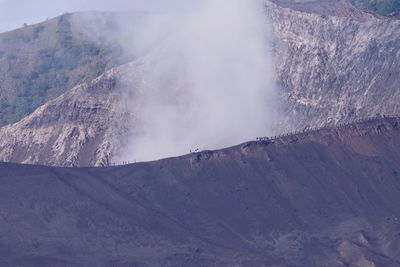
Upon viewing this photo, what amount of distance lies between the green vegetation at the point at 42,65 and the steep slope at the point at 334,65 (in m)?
32.0

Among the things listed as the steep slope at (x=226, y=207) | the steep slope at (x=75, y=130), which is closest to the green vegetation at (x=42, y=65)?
the steep slope at (x=75, y=130)

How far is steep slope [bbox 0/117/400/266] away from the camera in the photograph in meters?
60.8

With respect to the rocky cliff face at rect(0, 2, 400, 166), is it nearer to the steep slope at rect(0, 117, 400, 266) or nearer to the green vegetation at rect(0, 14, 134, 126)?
the steep slope at rect(0, 117, 400, 266)

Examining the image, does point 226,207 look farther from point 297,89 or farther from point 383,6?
point 383,6

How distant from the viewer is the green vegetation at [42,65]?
4919 inches

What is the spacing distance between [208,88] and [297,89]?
9109 millimetres

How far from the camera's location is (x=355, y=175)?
2815 inches

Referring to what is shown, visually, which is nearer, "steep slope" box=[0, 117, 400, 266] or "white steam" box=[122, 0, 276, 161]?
"steep slope" box=[0, 117, 400, 266]

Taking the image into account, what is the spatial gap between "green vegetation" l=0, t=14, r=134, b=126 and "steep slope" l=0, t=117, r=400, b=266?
52821mm

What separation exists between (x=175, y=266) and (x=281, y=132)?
34.3 meters

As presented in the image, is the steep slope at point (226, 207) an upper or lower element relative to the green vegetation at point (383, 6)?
upper

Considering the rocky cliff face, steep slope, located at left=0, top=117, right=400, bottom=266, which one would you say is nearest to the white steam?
the rocky cliff face

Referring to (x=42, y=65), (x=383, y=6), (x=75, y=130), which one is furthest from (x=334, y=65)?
(x=42, y=65)

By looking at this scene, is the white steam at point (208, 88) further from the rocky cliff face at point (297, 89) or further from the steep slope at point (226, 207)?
the steep slope at point (226, 207)
